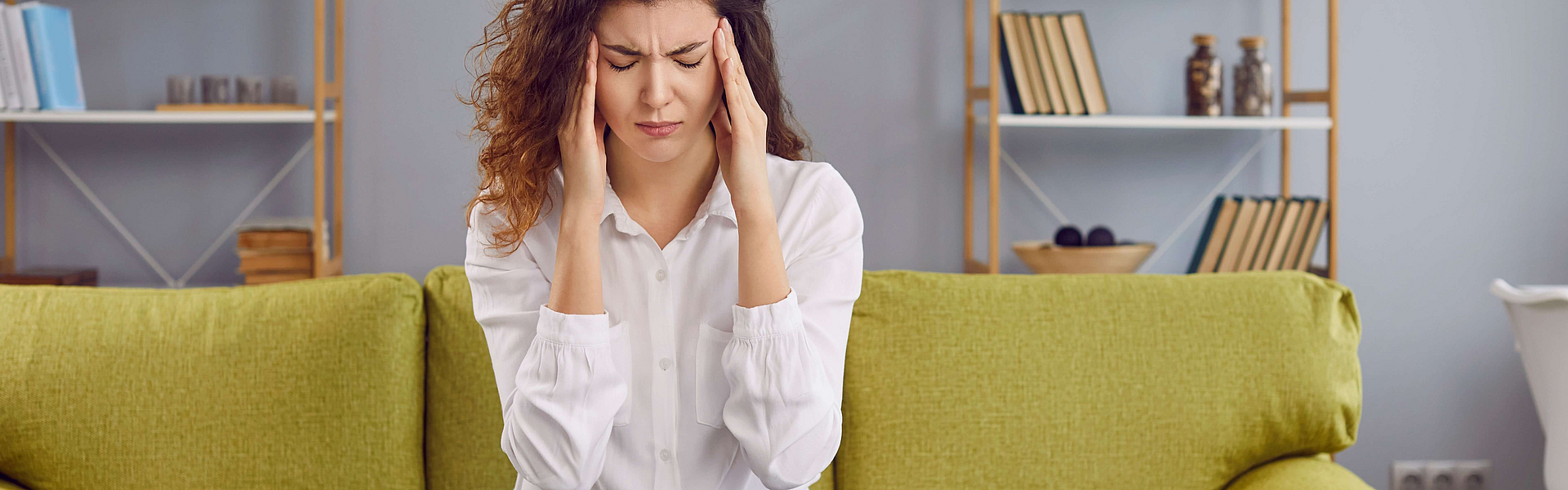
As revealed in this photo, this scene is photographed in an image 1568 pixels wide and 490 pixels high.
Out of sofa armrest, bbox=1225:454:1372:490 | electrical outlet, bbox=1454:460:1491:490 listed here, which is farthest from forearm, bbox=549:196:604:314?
electrical outlet, bbox=1454:460:1491:490

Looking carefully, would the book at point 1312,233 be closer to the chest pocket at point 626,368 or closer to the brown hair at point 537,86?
the brown hair at point 537,86

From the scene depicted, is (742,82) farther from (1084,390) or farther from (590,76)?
(1084,390)

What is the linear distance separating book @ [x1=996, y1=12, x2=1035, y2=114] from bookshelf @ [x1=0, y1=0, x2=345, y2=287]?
1.31m

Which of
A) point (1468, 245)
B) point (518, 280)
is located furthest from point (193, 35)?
point (1468, 245)

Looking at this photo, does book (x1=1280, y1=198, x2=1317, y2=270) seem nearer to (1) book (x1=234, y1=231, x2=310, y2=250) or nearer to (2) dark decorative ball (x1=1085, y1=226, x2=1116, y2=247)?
(2) dark decorative ball (x1=1085, y1=226, x2=1116, y2=247)

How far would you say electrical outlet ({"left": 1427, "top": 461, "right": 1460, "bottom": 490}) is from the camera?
2.18 metres

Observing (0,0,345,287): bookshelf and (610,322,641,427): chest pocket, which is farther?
(0,0,345,287): bookshelf

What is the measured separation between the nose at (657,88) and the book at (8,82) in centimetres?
154

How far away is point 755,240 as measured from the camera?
3.17 feet

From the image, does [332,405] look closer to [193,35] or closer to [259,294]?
[259,294]

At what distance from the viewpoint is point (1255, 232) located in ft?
6.21

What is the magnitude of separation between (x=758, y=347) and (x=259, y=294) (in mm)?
883

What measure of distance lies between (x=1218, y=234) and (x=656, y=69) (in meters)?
1.41

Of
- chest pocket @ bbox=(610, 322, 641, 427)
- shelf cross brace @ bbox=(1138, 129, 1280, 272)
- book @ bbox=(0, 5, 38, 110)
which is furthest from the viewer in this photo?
shelf cross brace @ bbox=(1138, 129, 1280, 272)
